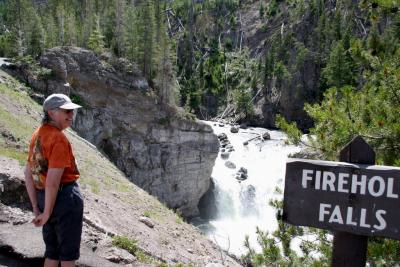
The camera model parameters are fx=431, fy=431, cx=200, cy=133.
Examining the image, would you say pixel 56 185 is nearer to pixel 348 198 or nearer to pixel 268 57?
pixel 348 198

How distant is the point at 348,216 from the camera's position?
3523mm

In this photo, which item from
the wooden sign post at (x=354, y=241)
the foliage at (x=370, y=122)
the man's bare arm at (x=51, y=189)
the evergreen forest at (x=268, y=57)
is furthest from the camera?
the evergreen forest at (x=268, y=57)

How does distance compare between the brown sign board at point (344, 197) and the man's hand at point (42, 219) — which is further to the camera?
the man's hand at point (42, 219)

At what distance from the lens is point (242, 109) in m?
80.5

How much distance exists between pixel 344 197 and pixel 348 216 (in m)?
0.16

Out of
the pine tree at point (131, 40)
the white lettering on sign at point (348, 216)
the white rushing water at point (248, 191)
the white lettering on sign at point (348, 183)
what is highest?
the pine tree at point (131, 40)

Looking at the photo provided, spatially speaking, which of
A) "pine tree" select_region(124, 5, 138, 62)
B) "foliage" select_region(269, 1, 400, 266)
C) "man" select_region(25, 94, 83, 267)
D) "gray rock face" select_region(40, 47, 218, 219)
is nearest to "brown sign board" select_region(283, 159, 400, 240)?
"foliage" select_region(269, 1, 400, 266)

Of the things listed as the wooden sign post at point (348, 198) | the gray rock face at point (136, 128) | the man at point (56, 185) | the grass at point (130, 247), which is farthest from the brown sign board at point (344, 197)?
the gray rock face at point (136, 128)

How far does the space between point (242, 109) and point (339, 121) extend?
248ft

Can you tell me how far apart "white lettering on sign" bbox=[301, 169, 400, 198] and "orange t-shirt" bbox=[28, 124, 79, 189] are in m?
2.58

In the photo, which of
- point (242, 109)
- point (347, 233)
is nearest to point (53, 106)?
point (347, 233)

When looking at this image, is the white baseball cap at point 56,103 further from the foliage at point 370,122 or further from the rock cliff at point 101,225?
the foliage at point 370,122

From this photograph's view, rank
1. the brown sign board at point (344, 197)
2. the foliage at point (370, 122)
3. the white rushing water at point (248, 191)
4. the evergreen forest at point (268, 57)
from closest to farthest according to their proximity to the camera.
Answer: the brown sign board at point (344, 197) < the foliage at point (370, 122) < the evergreen forest at point (268, 57) < the white rushing water at point (248, 191)

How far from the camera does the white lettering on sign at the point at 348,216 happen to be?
3432mm
